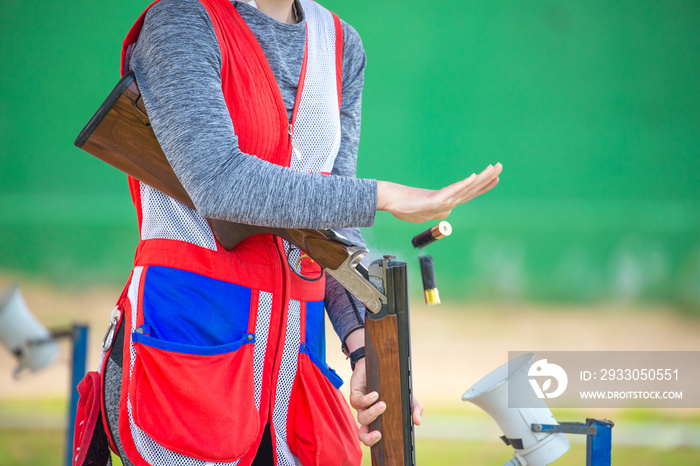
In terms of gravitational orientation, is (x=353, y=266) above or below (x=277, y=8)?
below

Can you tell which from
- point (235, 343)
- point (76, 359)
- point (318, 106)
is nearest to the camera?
point (235, 343)

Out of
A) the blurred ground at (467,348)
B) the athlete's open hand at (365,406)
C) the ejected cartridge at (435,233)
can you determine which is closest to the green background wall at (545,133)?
the blurred ground at (467,348)

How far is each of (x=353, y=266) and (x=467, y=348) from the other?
2.33 meters

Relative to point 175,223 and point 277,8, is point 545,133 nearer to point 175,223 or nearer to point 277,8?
point 277,8

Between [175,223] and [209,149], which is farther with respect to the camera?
[175,223]

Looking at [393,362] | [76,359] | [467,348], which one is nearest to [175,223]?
[393,362]

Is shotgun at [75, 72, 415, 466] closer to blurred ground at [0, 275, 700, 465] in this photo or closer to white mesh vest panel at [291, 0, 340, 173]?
white mesh vest panel at [291, 0, 340, 173]

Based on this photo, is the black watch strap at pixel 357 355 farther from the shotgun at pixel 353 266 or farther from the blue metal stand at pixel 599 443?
the blue metal stand at pixel 599 443

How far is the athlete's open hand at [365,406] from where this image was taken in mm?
830

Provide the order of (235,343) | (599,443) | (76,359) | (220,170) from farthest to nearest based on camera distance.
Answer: (76,359) < (599,443) < (235,343) < (220,170)

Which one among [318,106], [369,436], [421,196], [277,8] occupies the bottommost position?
[369,436]

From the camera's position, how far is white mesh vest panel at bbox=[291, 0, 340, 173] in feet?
2.87

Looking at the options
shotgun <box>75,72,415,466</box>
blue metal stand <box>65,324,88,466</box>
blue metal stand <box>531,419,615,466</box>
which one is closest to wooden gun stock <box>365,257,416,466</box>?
shotgun <box>75,72,415,466</box>

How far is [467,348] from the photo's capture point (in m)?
3.01
